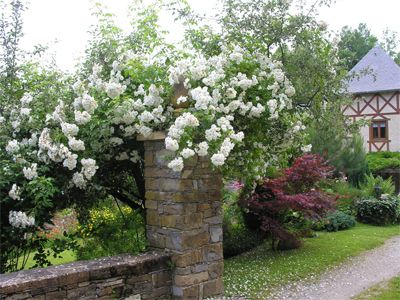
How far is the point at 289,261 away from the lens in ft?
23.3

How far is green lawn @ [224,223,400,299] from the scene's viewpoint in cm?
578

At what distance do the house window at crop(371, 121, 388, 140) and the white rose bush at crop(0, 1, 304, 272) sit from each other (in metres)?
18.6

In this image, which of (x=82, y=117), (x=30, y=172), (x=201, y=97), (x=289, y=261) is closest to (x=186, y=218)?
(x=201, y=97)

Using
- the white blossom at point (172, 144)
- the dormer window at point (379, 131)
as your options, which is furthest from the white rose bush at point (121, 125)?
the dormer window at point (379, 131)

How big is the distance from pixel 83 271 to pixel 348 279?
12.7 ft

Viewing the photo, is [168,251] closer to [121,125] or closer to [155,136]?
[155,136]

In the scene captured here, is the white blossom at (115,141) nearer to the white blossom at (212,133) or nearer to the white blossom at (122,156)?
the white blossom at (122,156)

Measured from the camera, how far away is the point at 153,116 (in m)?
4.63

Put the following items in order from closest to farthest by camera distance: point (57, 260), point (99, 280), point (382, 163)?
point (99, 280)
point (57, 260)
point (382, 163)

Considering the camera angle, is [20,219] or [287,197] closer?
[20,219]

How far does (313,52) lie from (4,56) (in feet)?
13.2

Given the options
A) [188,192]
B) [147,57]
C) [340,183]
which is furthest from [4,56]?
[340,183]

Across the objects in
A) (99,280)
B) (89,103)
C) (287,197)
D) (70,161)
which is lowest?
(99,280)

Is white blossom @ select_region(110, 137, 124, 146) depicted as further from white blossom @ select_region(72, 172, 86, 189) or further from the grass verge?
the grass verge
